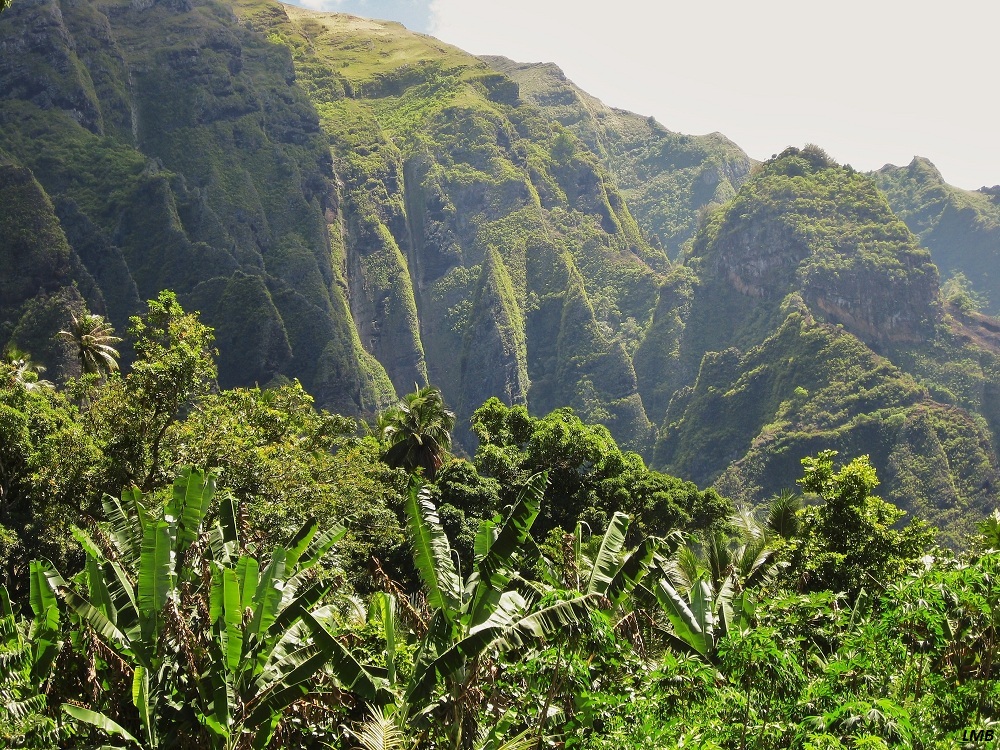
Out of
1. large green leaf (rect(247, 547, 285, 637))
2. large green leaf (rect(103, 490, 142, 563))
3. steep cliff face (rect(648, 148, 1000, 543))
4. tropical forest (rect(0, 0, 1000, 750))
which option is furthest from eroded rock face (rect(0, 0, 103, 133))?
large green leaf (rect(247, 547, 285, 637))

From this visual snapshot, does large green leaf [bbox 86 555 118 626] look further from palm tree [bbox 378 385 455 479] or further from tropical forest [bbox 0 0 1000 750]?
palm tree [bbox 378 385 455 479]

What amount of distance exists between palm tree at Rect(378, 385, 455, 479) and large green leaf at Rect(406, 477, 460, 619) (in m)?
38.7

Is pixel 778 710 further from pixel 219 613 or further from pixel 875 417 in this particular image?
pixel 875 417

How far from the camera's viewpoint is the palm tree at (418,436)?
52.1m

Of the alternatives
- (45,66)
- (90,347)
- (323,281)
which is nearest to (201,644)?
(90,347)

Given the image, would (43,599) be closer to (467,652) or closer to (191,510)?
(191,510)

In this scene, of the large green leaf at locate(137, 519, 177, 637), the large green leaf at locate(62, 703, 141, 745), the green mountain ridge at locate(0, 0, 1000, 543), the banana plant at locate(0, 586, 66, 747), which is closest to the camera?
the banana plant at locate(0, 586, 66, 747)

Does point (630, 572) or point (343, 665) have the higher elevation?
point (630, 572)

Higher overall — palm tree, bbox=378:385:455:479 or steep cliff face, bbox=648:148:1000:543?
palm tree, bbox=378:385:455:479

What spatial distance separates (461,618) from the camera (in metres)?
12.1

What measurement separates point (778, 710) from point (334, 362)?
119 metres

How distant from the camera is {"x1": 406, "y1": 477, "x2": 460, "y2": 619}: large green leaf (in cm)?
1221

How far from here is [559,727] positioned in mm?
12789

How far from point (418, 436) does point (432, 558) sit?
3988 cm
